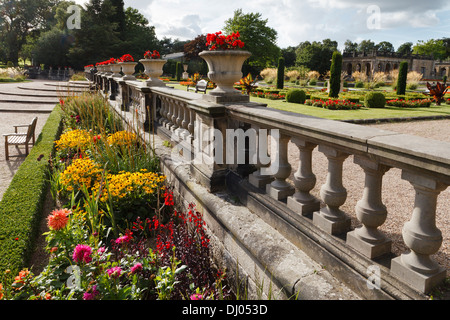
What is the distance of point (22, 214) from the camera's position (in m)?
4.21

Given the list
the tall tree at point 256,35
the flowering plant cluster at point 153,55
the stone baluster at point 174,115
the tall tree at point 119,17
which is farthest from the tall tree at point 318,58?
A: the stone baluster at point 174,115

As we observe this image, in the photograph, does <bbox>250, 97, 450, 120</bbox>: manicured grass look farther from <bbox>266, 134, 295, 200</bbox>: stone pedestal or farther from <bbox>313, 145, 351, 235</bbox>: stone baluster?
<bbox>313, 145, 351, 235</bbox>: stone baluster

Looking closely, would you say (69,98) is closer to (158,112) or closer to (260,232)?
(158,112)

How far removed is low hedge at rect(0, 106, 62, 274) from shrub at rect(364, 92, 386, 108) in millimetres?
14693

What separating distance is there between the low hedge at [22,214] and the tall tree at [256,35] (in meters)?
54.7

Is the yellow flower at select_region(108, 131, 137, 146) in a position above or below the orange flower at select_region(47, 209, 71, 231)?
above

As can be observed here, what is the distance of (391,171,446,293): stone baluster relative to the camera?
5.49ft

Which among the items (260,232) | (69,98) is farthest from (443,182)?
(69,98)

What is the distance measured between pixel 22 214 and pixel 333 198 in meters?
3.90

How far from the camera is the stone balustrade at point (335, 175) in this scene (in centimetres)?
169

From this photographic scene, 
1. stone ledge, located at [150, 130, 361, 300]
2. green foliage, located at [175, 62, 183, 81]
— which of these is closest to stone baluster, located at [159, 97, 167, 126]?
stone ledge, located at [150, 130, 361, 300]

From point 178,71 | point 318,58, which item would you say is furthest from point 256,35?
point 178,71
